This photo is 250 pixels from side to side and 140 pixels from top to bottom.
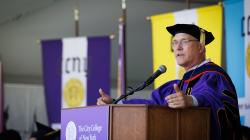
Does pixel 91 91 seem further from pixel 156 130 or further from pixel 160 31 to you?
pixel 156 130

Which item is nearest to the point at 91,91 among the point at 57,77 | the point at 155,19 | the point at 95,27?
the point at 57,77

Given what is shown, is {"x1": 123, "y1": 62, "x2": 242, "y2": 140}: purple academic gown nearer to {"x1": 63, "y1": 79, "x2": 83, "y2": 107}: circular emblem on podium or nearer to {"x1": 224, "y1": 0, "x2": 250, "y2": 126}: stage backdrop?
{"x1": 224, "y1": 0, "x2": 250, "y2": 126}: stage backdrop

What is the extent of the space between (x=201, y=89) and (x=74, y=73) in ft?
12.6

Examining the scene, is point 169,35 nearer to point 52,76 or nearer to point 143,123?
point 52,76

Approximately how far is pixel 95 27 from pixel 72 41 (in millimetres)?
2411

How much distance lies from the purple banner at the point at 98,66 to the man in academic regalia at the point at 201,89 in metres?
3.04

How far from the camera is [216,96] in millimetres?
2934

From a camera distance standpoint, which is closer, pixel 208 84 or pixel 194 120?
pixel 194 120

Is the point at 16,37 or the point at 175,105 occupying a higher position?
the point at 16,37

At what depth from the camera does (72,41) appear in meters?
6.79

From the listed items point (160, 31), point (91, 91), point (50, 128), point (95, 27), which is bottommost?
point (50, 128)

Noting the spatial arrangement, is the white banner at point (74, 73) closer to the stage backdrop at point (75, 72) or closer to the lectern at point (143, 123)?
the stage backdrop at point (75, 72)

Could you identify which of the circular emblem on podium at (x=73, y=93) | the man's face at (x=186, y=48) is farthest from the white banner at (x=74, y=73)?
the man's face at (x=186, y=48)

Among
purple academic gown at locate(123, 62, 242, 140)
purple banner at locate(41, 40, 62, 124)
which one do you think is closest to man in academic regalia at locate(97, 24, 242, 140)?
purple academic gown at locate(123, 62, 242, 140)
